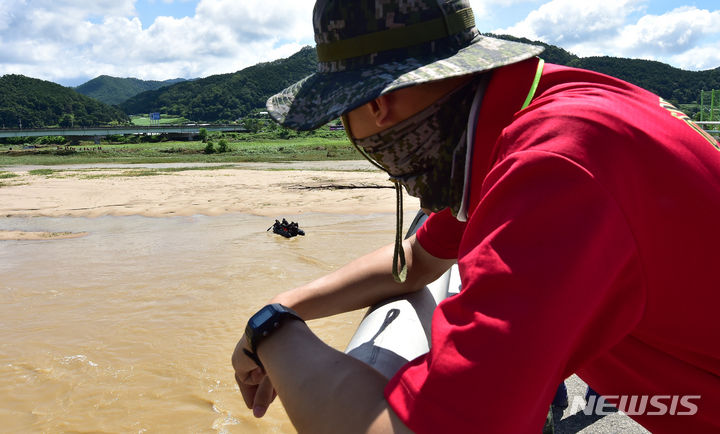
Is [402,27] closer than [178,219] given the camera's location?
Yes

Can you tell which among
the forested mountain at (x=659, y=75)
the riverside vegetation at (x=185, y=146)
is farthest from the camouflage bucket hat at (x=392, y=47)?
the forested mountain at (x=659, y=75)

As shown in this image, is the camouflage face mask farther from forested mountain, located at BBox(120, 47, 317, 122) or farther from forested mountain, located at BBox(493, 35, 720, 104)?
forested mountain, located at BBox(120, 47, 317, 122)

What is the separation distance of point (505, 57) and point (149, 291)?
511 cm

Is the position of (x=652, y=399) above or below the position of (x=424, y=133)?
below

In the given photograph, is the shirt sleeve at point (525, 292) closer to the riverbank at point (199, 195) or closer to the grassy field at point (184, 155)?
the riverbank at point (199, 195)

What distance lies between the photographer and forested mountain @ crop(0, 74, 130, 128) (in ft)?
401

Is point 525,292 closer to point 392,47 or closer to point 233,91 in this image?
point 392,47

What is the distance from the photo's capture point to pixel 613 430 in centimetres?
245

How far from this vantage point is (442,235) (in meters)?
1.57

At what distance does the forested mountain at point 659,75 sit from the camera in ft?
201

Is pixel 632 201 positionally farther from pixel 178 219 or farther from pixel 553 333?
pixel 178 219

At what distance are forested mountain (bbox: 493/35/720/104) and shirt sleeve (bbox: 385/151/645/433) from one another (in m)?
64.2

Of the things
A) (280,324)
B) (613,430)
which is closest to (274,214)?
(613,430)

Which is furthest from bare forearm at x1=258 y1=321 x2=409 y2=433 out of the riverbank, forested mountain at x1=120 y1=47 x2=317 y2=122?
forested mountain at x1=120 y1=47 x2=317 y2=122
